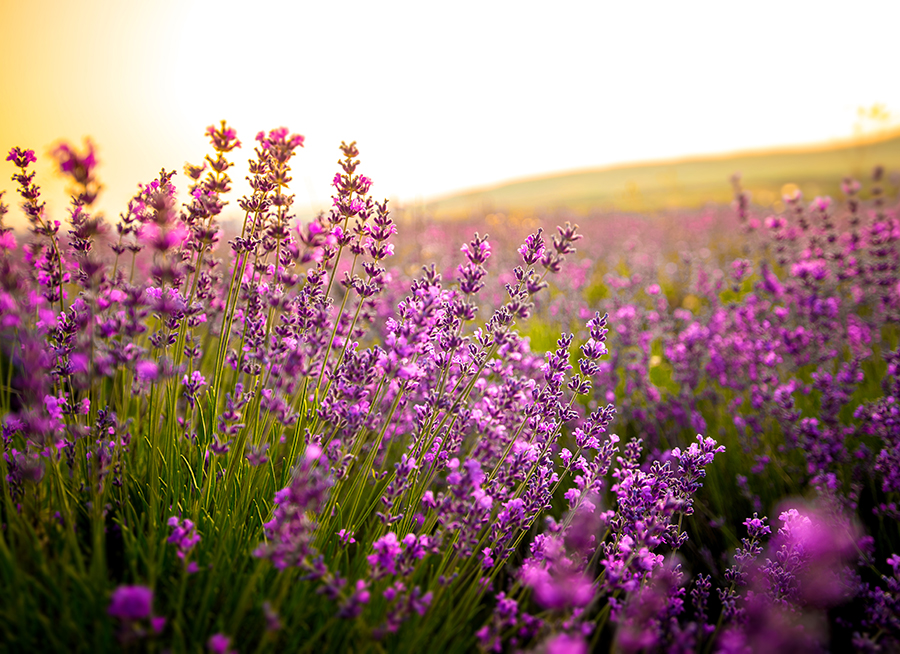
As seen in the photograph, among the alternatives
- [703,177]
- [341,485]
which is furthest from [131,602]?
[703,177]

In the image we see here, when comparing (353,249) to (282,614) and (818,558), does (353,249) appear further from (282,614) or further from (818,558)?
(818,558)

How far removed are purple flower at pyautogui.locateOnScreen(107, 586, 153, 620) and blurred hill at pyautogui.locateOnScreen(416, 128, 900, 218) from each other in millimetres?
35577

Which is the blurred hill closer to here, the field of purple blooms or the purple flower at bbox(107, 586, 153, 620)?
Result: the field of purple blooms

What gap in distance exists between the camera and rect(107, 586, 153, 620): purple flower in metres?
1.08

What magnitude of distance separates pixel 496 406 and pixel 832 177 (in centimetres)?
4756

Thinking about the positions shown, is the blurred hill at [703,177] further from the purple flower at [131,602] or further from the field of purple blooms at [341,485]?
the purple flower at [131,602]

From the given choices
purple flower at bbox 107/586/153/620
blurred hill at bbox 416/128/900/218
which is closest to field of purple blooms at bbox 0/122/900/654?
purple flower at bbox 107/586/153/620

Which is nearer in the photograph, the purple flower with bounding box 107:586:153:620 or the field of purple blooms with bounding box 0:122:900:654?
the purple flower with bounding box 107:586:153:620

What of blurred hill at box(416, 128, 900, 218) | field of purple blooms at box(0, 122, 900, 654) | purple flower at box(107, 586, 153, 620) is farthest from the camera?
blurred hill at box(416, 128, 900, 218)

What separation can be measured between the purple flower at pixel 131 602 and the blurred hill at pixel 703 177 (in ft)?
117

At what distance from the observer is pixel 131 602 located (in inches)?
43.3

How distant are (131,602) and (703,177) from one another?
61.1 meters

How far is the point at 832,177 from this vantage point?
124 ft

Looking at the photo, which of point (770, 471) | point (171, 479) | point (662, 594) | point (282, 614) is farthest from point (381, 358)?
point (770, 471)
